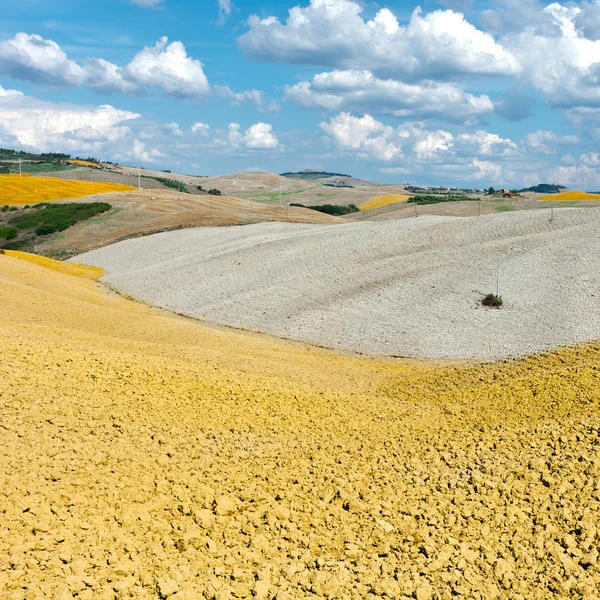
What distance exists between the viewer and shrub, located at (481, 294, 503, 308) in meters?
23.5

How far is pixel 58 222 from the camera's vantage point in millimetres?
58438

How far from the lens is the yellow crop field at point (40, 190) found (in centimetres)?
7356

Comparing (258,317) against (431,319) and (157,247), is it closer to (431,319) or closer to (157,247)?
(431,319)

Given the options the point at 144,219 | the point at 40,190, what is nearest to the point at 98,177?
the point at 40,190

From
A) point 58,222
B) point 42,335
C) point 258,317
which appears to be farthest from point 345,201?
point 42,335

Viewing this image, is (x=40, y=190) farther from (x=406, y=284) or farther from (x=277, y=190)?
(x=406, y=284)

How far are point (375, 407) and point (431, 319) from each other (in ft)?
36.0

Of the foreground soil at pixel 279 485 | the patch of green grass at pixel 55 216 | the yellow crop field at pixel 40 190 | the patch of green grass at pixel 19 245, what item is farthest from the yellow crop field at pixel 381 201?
the foreground soil at pixel 279 485

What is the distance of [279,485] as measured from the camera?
8.27 meters

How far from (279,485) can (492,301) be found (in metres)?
17.2

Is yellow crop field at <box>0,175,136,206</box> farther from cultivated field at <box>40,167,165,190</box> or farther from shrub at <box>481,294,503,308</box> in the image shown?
shrub at <box>481,294,503,308</box>

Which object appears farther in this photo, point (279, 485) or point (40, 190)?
point (40, 190)

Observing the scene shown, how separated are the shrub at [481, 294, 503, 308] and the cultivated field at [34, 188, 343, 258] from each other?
105ft

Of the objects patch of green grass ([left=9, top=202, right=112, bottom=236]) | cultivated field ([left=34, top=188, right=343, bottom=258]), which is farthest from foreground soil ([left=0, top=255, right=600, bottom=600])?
patch of green grass ([left=9, top=202, right=112, bottom=236])
